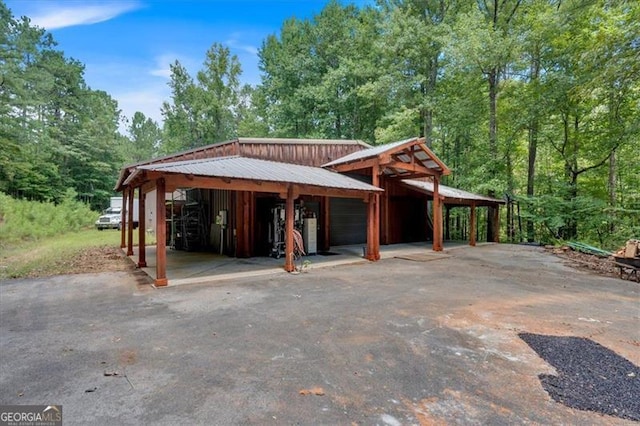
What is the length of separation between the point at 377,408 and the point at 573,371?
198 centimetres

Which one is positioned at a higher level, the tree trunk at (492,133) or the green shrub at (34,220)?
the tree trunk at (492,133)

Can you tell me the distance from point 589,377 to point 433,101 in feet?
55.4

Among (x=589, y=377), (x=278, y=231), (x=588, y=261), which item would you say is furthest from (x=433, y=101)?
(x=589, y=377)

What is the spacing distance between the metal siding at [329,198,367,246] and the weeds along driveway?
603cm

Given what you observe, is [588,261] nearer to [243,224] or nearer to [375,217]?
[375,217]

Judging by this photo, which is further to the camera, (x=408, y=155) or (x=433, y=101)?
(x=433, y=101)

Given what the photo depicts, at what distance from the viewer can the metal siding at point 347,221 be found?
12328 mm

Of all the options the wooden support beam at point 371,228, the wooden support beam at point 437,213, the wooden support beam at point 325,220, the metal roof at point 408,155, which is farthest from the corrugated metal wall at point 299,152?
the wooden support beam at point 437,213

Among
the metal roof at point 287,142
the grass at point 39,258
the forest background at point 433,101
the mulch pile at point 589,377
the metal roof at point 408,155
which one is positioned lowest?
the mulch pile at point 589,377

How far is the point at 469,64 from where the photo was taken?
14641mm

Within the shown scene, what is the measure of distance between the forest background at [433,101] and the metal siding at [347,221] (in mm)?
6146

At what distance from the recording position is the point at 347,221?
12.8 m

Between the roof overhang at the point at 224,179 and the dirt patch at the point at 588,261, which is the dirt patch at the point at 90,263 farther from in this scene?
the dirt patch at the point at 588,261

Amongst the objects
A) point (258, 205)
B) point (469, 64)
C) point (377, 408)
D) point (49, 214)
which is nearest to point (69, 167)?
point (49, 214)
